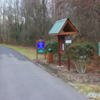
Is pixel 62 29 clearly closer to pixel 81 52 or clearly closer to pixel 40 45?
pixel 81 52

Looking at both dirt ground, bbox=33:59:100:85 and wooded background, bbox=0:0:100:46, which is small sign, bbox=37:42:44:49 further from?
dirt ground, bbox=33:59:100:85

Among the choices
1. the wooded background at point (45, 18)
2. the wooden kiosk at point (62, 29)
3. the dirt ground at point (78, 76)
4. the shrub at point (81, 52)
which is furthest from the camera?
the wooded background at point (45, 18)

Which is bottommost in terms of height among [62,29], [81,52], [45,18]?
[81,52]

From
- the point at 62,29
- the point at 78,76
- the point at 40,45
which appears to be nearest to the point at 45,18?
the point at 40,45

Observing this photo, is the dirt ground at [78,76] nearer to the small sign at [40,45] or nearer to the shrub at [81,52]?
the shrub at [81,52]

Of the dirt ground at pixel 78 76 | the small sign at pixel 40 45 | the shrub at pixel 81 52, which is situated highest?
the small sign at pixel 40 45

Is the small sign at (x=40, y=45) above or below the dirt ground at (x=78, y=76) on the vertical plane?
above

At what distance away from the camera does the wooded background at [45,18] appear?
45.4 ft

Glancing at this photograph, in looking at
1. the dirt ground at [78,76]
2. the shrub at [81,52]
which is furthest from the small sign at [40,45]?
the shrub at [81,52]

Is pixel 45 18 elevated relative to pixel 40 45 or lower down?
elevated

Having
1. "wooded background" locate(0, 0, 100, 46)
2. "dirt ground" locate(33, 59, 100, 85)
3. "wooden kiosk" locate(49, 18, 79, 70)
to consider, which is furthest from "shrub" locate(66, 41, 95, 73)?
"wooded background" locate(0, 0, 100, 46)

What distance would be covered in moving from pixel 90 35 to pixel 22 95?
34.4 ft

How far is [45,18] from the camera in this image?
31.5m

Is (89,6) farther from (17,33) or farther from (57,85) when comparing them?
(17,33)
